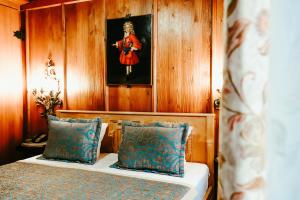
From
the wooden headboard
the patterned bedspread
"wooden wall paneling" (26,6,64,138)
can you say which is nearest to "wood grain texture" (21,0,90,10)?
"wooden wall paneling" (26,6,64,138)

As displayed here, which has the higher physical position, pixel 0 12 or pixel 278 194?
pixel 0 12

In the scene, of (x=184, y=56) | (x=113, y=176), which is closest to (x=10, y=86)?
(x=113, y=176)

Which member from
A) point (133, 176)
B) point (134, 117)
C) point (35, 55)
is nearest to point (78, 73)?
point (35, 55)

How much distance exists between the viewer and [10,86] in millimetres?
3768

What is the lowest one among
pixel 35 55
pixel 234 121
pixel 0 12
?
pixel 234 121

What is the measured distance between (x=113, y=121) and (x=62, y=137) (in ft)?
2.21

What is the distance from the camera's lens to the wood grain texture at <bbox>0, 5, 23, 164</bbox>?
12.0ft

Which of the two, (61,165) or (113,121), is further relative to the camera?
(113,121)

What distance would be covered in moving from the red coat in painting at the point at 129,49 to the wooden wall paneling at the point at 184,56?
0.28 metres

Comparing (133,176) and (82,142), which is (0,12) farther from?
(133,176)

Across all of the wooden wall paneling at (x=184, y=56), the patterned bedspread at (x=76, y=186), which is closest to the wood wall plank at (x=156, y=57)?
the wooden wall paneling at (x=184, y=56)

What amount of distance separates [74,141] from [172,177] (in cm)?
110

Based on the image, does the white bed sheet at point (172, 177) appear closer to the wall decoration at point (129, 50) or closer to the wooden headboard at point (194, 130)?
the wooden headboard at point (194, 130)

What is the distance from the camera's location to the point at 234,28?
1.18 feet
